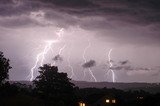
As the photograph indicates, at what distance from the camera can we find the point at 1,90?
210ft

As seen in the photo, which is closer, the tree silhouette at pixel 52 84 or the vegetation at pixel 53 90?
the vegetation at pixel 53 90

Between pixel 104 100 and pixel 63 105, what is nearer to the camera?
pixel 63 105

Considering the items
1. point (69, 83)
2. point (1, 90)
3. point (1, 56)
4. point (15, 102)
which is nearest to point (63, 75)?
point (69, 83)

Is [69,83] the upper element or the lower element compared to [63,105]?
upper

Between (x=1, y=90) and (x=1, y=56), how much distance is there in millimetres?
10834

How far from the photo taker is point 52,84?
83125 mm

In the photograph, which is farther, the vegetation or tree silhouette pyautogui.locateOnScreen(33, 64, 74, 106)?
tree silhouette pyautogui.locateOnScreen(33, 64, 74, 106)

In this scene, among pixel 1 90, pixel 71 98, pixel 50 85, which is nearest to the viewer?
pixel 1 90

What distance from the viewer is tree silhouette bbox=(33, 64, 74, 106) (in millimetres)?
79762

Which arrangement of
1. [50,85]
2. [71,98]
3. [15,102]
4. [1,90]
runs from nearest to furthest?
[15,102], [1,90], [71,98], [50,85]

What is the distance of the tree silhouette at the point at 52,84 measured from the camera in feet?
262

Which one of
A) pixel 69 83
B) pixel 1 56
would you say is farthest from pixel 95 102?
pixel 1 56

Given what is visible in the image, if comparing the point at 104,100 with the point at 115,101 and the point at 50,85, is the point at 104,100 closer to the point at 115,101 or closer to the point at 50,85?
the point at 115,101

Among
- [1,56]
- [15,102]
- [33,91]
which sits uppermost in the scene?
[1,56]
